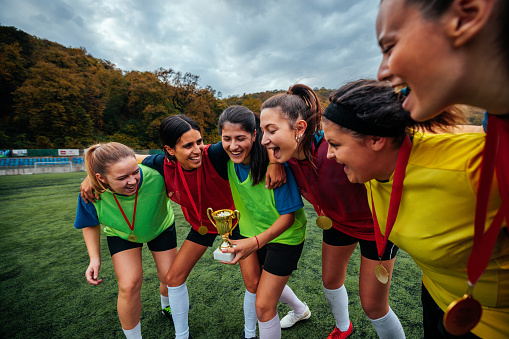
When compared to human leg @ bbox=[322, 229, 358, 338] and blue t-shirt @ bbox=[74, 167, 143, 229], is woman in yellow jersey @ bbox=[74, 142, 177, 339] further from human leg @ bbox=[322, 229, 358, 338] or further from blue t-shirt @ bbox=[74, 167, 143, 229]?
human leg @ bbox=[322, 229, 358, 338]

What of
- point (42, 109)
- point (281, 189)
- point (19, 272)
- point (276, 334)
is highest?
point (42, 109)

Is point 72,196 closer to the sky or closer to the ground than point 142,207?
closer to the ground

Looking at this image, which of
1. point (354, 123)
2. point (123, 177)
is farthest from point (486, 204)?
point (123, 177)

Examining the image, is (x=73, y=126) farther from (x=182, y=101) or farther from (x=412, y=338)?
(x=412, y=338)

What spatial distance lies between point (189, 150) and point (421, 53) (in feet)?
6.37

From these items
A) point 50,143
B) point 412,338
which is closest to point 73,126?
point 50,143

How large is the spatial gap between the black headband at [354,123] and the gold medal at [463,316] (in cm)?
71

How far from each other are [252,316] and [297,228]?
973 millimetres

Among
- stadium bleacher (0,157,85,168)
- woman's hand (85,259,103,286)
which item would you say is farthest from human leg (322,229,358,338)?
stadium bleacher (0,157,85,168)

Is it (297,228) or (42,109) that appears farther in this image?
(42,109)

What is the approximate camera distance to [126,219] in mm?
2297

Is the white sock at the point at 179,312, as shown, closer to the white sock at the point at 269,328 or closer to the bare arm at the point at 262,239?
the white sock at the point at 269,328

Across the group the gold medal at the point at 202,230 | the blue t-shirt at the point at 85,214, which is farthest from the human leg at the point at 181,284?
the blue t-shirt at the point at 85,214

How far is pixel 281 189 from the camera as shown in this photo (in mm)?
1948
